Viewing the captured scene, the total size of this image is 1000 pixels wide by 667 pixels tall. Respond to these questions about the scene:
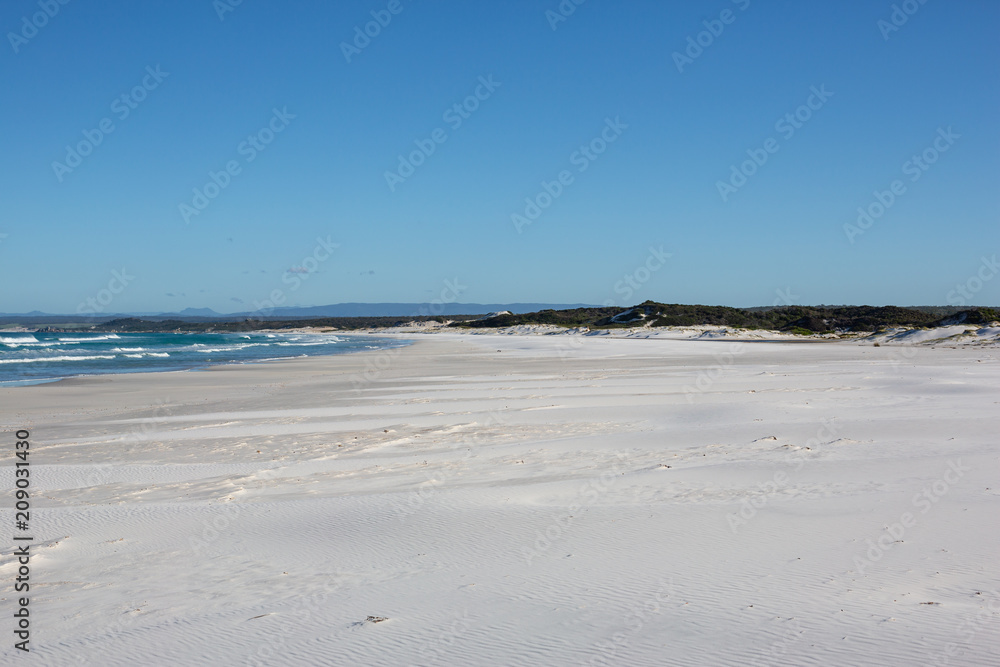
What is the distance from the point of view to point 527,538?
19.4ft

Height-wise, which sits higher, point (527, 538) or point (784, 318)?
point (784, 318)

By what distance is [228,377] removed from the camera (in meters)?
25.1

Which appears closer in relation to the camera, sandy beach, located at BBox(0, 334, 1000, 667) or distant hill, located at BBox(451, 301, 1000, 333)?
sandy beach, located at BBox(0, 334, 1000, 667)

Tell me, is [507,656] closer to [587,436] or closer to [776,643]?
[776,643]

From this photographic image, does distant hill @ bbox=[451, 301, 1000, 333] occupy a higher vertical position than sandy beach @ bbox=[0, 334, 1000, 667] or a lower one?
higher

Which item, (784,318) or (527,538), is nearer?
(527,538)

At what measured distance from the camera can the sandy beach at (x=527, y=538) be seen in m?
4.04

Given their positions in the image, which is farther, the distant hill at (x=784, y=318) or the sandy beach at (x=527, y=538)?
the distant hill at (x=784, y=318)

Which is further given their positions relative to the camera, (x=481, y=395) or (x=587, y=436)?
(x=481, y=395)

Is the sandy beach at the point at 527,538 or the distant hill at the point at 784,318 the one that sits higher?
the distant hill at the point at 784,318

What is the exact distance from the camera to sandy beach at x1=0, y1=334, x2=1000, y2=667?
159 inches

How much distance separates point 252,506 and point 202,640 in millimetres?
3040

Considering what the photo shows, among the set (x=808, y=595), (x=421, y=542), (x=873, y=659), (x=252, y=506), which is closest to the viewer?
(x=873, y=659)

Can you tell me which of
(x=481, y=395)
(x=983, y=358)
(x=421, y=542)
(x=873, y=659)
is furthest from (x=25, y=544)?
(x=983, y=358)
